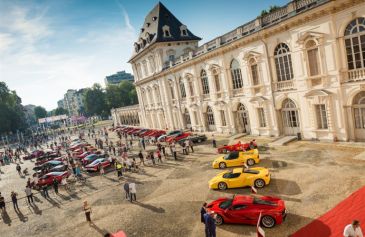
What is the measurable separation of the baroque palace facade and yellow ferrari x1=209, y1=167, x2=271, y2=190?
9807 mm

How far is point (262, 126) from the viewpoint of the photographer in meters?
29.4

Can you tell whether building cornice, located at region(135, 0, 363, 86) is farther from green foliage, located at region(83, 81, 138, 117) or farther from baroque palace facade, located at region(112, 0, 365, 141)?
green foliage, located at region(83, 81, 138, 117)

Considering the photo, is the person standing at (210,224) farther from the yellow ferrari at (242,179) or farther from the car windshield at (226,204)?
the yellow ferrari at (242,179)

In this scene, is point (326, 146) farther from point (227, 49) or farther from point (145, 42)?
point (145, 42)

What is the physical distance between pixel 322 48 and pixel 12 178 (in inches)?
1484

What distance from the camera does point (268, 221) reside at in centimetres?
1159

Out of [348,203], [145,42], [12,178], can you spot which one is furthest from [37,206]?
[145,42]

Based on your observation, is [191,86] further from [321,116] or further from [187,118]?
[321,116]

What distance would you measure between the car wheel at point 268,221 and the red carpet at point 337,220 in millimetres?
980

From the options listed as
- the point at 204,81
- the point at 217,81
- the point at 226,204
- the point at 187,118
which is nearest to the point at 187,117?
the point at 187,118

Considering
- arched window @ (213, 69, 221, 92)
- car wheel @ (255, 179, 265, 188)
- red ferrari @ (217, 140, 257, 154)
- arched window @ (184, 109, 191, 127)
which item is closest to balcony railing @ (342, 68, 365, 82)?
red ferrari @ (217, 140, 257, 154)

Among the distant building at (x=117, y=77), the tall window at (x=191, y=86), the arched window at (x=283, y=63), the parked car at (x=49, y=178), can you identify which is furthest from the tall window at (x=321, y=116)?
the distant building at (x=117, y=77)

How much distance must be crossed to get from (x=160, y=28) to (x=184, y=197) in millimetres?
36154

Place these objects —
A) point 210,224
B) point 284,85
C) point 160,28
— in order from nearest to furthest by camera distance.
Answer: point 210,224 → point 284,85 → point 160,28
